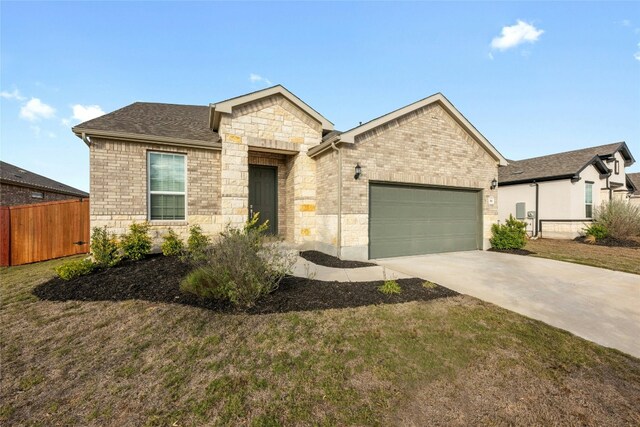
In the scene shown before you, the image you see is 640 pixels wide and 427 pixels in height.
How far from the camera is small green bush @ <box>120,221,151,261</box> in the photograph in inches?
283

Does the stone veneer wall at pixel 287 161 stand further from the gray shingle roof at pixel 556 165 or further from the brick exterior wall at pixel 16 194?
the gray shingle roof at pixel 556 165

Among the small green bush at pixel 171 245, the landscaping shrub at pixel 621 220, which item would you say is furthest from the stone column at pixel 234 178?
the landscaping shrub at pixel 621 220

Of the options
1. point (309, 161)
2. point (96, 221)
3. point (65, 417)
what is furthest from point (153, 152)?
point (65, 417)

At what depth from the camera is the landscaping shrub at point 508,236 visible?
10.2 m

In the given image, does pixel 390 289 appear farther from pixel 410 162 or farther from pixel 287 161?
pixel 287 161

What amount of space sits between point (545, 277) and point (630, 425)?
5134 mm

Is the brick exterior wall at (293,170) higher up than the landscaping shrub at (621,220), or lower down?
higher up

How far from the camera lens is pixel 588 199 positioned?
15219 millimetres

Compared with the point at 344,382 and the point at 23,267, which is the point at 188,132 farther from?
the point at 344,382

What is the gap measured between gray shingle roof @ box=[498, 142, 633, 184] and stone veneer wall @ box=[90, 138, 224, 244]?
18.0m

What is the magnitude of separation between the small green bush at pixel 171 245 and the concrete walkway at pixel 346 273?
12.0 ft

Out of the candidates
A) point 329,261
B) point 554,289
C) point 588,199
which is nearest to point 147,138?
point 329,261

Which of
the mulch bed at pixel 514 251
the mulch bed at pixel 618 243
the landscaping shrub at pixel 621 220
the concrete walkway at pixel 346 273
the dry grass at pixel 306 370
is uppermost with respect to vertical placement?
the landscaping shrub at pixel 621 220

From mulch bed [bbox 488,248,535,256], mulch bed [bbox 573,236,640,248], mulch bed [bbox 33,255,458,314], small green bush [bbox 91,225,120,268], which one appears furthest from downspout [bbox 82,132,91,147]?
mulch bed [bbox 573,236,640,248]
